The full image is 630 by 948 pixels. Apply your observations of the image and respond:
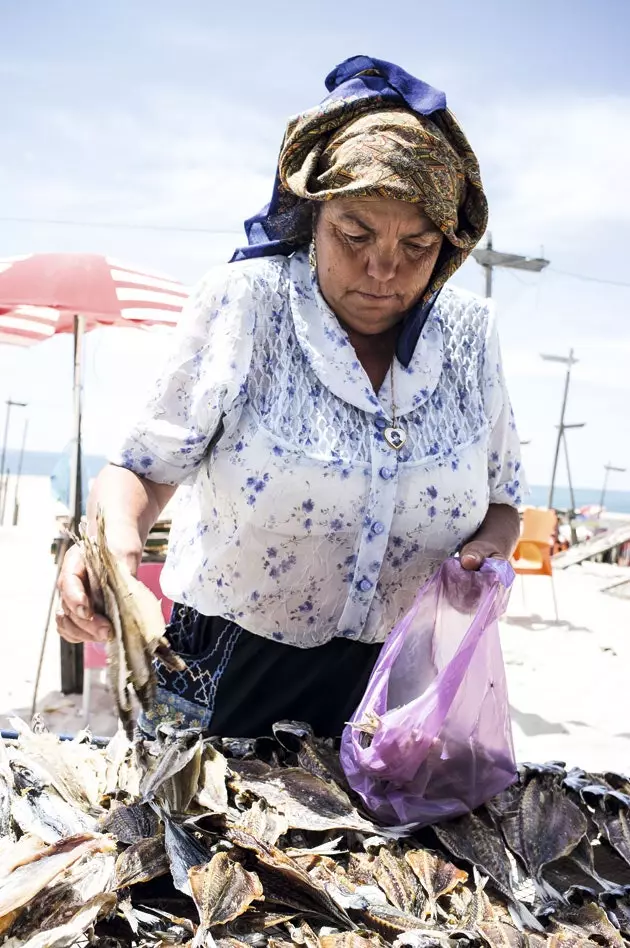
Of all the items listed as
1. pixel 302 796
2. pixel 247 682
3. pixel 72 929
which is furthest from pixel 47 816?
pixel 247 682

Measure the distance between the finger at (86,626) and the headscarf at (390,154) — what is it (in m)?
0.70

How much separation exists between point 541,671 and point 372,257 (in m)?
4.50

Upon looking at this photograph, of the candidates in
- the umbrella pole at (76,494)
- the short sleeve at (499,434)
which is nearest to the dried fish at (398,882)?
the short sleeve at (499,434)

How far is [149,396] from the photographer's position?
1193mm

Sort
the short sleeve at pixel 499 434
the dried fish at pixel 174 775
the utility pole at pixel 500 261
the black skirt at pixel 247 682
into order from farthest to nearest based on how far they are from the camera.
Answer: the utility pole at pixel 500 261
the short sleeve at pixel 499 434
the black skirt at pixel 247 682
the dried fish at pixel 174 775

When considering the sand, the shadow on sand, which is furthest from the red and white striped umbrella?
the shadow on sand

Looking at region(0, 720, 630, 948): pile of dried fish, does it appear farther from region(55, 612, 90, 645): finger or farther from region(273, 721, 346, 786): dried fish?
region(55, 612, 90, 645): finger

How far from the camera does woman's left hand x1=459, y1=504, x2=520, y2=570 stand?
1206 millimetres

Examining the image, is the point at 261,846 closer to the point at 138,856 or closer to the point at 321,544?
the point at 138,856

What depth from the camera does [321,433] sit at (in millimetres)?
1179

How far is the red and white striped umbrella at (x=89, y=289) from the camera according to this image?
148 inches

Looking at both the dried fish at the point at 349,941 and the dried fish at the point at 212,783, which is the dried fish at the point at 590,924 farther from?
the dried fish at the point at 212,783

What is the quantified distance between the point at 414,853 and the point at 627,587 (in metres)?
8.06

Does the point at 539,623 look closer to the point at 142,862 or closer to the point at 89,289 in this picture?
the point at 89,289
